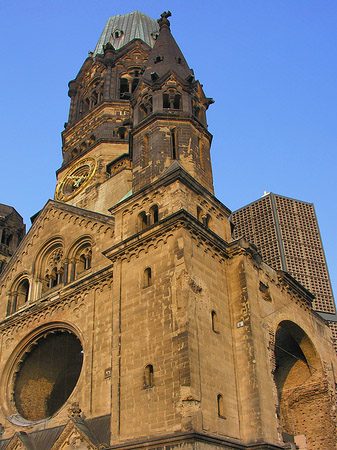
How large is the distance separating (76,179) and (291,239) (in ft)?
74.6

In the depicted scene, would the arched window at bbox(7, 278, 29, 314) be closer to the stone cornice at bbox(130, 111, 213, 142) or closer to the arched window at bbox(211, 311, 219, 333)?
the stone cornice at bbox(130, 111, 213, 142)

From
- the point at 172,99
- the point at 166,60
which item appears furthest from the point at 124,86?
the point at 172,99

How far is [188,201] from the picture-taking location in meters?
22.5

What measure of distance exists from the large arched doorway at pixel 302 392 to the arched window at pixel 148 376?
7.74 meters

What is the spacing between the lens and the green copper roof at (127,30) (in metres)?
44.8

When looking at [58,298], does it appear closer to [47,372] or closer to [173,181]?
[47,372]

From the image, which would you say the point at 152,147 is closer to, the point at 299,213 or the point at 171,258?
the point at 171,258

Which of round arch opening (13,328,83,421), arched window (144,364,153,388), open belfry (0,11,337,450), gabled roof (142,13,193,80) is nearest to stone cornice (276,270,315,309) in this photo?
open belfry (0,11,337,450)

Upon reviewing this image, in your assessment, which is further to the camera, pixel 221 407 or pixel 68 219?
pixel 68 219

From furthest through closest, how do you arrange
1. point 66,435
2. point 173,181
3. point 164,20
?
point 164,20 < point 173,181 < point 66,435

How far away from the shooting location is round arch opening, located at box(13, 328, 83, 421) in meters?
25.4

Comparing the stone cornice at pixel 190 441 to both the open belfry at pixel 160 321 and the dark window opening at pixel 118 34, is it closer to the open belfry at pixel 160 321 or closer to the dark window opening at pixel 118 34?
the open belfry at pixel 160 321

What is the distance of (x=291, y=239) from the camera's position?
49812 mm

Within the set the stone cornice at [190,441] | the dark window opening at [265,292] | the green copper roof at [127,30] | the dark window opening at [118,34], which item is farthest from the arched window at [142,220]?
the dark window opening at [118,34]
